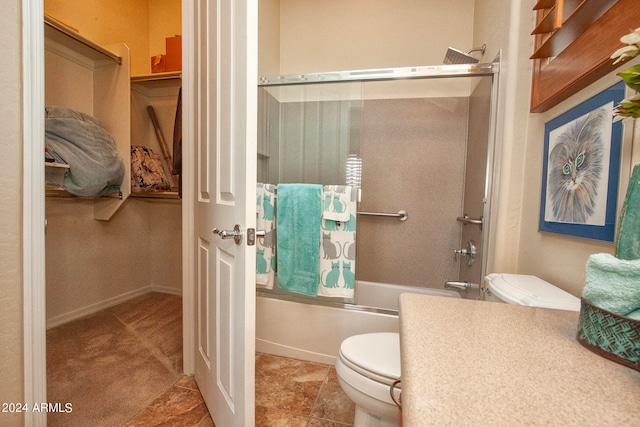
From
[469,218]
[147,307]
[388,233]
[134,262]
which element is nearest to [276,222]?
[388,233]

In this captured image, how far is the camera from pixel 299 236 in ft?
5.59

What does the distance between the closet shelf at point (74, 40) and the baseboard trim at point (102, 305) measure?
6.50 ft

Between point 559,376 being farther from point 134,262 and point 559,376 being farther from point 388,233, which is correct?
point 134,262

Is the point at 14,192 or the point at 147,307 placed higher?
the point at 14,192

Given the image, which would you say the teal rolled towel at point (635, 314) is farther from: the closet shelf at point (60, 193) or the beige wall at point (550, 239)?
the closet shelf at point (60, 193)

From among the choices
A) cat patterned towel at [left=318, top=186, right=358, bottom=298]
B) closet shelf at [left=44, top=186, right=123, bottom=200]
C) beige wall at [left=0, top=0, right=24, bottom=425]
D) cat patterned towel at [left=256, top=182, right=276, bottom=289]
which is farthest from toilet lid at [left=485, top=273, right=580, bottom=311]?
closet shelf at [left=44, top=186, right=123, bottom=200]

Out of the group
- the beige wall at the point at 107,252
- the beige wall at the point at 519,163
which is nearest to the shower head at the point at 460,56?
the beige wall at the point at 519,163

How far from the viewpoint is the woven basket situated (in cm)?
42

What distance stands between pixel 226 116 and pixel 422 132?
177 cm

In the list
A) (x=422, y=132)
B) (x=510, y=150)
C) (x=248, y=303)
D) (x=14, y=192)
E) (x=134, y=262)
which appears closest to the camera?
(x=14, y=192)

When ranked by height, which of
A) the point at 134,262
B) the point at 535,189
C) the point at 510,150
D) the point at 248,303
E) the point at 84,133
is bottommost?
the point at 134,262

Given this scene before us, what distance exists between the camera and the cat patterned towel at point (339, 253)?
165 centimetres

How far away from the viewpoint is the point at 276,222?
69.9 inches

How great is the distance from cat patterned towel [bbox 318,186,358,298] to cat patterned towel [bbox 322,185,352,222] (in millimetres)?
12
